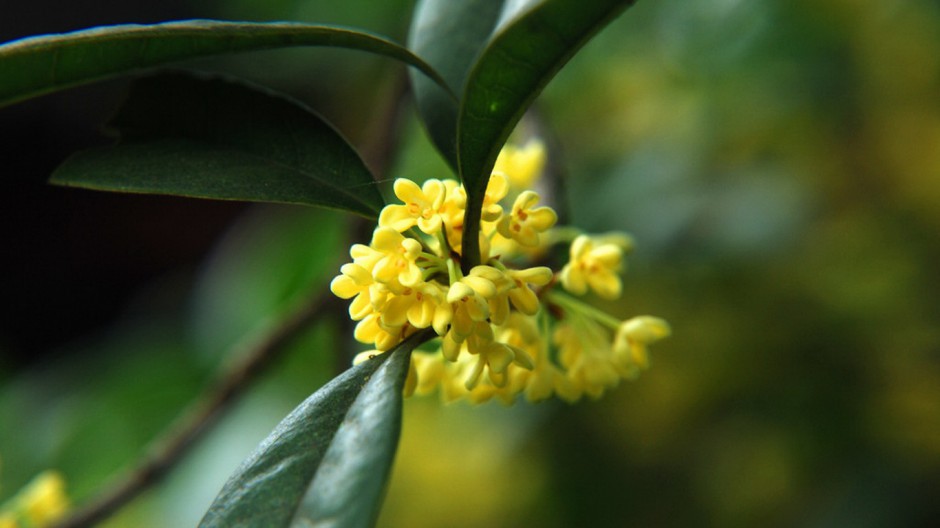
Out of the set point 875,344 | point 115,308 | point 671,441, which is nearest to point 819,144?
point 875,344

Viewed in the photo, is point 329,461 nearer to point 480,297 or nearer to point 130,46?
point 480,297

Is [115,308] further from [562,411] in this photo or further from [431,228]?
[431,228]

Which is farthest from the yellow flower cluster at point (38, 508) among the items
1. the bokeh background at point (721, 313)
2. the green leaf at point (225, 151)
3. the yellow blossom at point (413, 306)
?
the yellow blossom at point (413, 306)

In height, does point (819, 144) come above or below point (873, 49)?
below

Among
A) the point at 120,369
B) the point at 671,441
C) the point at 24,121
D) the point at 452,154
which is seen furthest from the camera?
the point at 24,121

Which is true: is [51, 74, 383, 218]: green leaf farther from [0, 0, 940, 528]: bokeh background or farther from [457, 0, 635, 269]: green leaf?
[0, 0, 940, 528]: bokeh background

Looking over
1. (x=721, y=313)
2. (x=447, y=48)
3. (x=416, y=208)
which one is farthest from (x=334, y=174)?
(x=721, y=313)

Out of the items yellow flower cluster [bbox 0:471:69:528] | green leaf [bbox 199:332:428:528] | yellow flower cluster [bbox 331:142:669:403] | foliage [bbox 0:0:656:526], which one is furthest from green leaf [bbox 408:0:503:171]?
yellow flower cluster [bbox 0:471:69:528]

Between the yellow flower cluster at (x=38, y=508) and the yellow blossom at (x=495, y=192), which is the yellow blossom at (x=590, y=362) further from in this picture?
the yellow flower cluster at (x=38, y=508)
